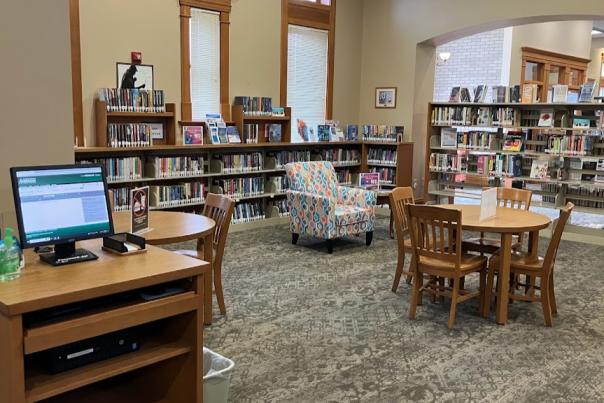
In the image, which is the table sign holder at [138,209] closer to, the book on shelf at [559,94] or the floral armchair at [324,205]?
the floral armchair at [324,205]

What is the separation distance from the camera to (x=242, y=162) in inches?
305

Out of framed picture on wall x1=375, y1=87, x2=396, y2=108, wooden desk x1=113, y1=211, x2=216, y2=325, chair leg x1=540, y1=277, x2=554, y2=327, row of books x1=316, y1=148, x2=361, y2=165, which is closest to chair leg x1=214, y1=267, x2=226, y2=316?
wooden desk x1=113, y1=211, x2=216, y2=325

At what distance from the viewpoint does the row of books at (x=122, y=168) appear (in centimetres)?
639

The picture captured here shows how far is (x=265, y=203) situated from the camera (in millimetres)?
Result: 8305

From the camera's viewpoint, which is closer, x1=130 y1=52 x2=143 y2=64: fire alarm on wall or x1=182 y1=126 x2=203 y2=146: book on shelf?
x1=130 y1=52 x2=143 y2=64: fire alarm on wall

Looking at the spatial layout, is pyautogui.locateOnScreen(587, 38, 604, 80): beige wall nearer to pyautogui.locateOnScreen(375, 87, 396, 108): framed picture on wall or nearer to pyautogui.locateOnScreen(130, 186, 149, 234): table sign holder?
pyautogui.locateOnScreen(375, 87, 396, 108): framed picture on wall

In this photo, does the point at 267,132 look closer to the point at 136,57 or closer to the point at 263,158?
the point at 263,158

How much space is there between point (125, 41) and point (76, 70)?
0.73 m

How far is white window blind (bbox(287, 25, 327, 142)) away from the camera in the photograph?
28.7ft

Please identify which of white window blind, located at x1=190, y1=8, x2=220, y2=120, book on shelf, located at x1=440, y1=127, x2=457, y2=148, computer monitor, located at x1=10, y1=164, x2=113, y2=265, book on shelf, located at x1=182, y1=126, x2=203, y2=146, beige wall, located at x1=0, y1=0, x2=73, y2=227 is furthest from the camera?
book on shelf, located at x1=440, y1=127, x2=457, y2=148

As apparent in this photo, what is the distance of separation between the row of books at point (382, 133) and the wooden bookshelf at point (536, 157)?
462 millimetres

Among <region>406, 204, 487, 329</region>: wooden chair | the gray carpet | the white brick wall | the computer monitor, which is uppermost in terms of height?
the white brick wall

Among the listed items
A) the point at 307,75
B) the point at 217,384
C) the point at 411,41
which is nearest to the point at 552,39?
the point at 411,41

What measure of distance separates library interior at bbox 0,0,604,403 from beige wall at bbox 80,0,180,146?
2 centimetres
